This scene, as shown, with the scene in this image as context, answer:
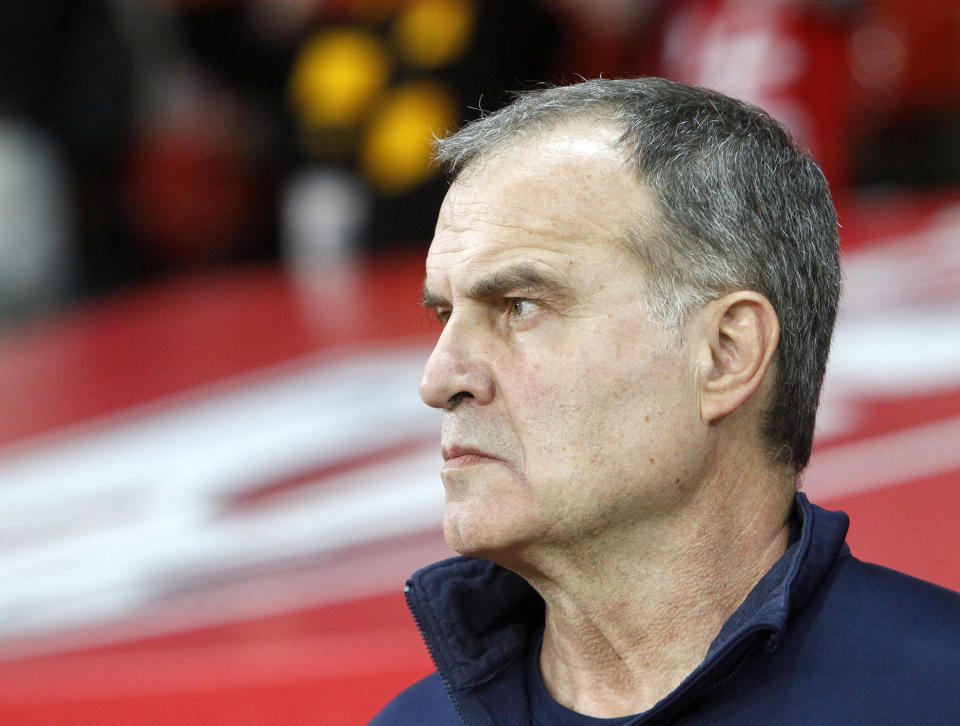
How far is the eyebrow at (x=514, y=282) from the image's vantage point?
4.11 ft

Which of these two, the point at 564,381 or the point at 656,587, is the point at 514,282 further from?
the point at 656,587

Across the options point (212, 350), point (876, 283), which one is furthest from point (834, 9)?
point (212, 350)

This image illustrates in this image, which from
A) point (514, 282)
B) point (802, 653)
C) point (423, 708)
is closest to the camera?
point (802, 653)

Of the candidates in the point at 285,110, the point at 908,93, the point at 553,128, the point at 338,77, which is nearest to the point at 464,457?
the point at 553,128

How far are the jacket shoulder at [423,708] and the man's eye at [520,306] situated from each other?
1.34 ft

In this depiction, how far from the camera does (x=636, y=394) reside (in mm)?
1249

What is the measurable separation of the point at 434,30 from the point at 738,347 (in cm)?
387

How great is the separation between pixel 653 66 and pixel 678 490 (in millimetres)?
3727

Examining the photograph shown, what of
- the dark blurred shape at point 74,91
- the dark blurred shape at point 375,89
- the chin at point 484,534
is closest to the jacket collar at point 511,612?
the chin at point 484,534

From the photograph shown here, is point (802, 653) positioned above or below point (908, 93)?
below

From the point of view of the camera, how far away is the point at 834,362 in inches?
125

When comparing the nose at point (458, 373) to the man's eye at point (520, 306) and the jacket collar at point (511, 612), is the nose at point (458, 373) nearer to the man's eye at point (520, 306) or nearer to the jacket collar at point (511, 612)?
the man's eye at point (520, 306)

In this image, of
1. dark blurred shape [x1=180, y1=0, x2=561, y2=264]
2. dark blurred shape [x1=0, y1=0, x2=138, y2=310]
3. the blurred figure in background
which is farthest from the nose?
dark blurred shape [x1=0, y1=0, x2=138, y2=310]

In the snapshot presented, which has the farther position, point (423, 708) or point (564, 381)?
point (423, 708)
